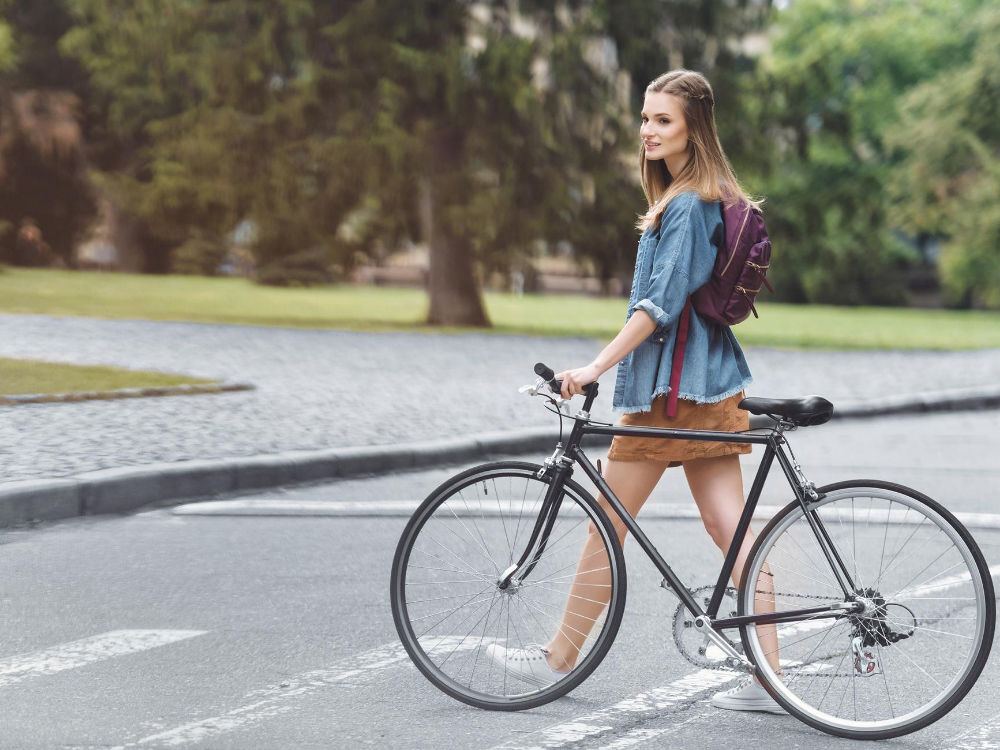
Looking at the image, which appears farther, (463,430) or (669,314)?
(463,430)

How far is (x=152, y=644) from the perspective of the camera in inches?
219

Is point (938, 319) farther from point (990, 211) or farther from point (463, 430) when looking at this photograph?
point (463, 430)

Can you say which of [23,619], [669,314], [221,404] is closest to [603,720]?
[669,314]

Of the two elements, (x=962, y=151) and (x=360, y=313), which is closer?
(x=360, y=313)

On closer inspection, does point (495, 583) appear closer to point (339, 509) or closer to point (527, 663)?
point (527, 663)

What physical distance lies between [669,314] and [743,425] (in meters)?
0.44

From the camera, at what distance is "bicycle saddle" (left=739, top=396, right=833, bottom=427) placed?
440 cm

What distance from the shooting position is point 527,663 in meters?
4.82

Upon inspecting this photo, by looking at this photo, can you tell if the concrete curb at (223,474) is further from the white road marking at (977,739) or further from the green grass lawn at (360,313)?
the green grass lawn at (360,313)

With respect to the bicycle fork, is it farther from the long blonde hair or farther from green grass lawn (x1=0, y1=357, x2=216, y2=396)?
green grass lawn (x1=0, y1=357, x2=216, y2=396)

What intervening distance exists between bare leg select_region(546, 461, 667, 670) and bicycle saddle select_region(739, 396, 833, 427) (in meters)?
0.45

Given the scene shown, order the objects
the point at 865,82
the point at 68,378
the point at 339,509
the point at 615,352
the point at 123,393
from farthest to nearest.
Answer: the point at 865,82
the point at 68,378
the point at 123,393
the point at 339,509
the point at 615,352

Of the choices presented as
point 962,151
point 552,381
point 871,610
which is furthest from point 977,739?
point 962,151

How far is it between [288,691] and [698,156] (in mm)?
2063
